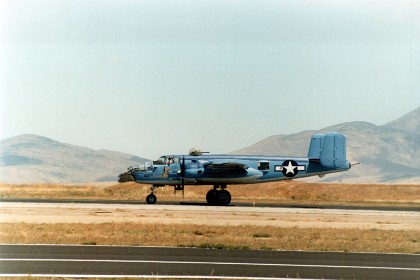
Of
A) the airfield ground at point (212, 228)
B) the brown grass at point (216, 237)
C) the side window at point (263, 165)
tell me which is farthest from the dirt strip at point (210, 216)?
the side window at point (263, 165)

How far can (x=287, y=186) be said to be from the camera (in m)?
75.9

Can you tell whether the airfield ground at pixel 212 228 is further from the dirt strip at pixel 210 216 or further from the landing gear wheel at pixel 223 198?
the landing gear wheel at pixel 223 198

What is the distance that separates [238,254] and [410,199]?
5006 centimetres

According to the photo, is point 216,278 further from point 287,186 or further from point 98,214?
point 287,186

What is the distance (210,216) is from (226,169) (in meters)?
12.3

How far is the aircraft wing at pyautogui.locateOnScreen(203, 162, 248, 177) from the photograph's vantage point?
47.3m

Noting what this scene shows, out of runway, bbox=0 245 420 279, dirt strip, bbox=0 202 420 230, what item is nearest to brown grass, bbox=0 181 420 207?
dirt strip, bbox=0 202 420 230

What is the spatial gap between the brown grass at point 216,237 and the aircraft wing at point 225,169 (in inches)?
684

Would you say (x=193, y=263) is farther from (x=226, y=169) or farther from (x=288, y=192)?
(x=288, y=192)

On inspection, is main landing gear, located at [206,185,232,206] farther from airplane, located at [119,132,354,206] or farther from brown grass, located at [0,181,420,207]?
brown grass, located at [0,181,420,207]

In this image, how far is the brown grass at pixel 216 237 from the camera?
24.1 m

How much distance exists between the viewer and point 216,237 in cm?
2650

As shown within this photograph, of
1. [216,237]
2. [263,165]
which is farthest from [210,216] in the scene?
[263,165]

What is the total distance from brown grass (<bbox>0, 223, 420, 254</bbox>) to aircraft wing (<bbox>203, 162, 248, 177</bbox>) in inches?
684
